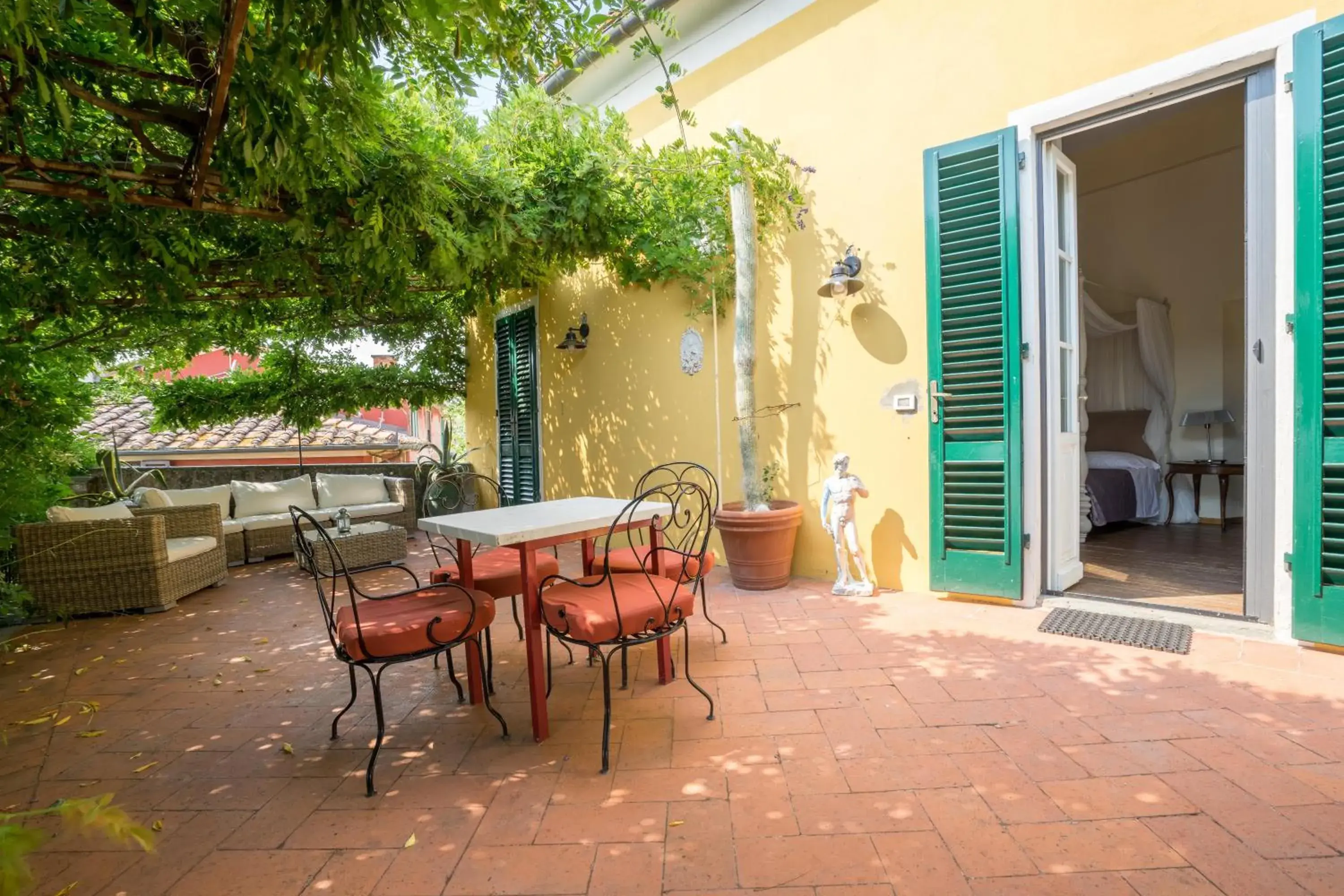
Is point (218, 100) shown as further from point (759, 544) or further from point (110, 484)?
point (110, 484)

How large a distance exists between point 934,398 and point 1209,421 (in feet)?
12.8

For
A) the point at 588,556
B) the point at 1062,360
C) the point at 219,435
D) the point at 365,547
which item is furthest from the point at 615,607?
the point at 219,435

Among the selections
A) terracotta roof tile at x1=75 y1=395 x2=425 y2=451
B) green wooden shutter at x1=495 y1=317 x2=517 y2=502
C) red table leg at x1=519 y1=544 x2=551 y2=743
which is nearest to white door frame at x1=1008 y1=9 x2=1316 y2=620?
red table leg at x1=519 y1=544 x2=551 y2=743

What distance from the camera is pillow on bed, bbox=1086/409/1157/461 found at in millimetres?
6457

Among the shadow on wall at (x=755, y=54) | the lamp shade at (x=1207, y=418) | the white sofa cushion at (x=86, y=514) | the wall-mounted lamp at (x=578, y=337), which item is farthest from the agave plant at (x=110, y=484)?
the lamp shade at (x=1207, y=418)

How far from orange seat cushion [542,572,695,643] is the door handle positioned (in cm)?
197

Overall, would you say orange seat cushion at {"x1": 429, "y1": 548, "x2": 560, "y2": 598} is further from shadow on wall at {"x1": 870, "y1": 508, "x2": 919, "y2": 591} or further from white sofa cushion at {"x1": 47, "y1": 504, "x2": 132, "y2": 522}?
white sofa cushion at {"x1": 47, "y1": 504, "x2": 132, "y2": 522}

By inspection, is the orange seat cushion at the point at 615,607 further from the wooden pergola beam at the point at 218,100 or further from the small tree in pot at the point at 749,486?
the wooden pergola beam at the point at 218,100

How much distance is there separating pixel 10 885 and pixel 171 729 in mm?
2412

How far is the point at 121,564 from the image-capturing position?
414 cm

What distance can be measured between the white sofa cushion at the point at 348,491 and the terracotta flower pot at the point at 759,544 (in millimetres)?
4187

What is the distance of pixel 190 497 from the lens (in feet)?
18.7

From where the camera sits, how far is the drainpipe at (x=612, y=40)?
4348 millimetres

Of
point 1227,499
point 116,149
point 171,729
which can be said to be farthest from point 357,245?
point 1227,499
